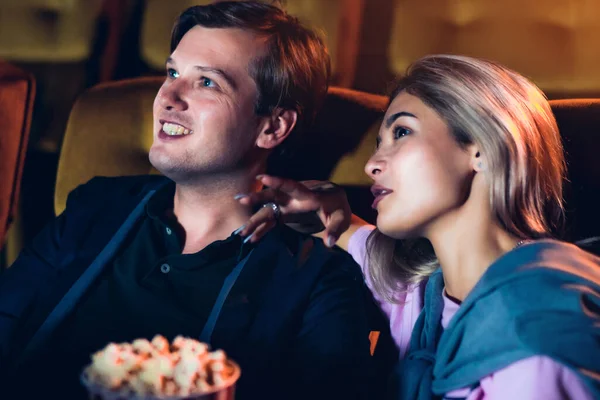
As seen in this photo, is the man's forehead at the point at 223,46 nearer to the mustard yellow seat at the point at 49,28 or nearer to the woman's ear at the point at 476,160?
the woman's ear at the point at 476,160

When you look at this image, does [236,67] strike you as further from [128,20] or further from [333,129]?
[128,20]

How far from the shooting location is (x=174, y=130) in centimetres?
134

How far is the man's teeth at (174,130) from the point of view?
1.33m

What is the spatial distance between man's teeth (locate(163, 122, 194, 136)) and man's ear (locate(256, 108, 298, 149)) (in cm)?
15

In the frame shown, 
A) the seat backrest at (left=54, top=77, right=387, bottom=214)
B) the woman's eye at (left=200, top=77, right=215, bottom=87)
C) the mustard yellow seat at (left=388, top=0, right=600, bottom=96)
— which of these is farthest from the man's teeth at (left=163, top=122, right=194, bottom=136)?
the mustard yellow seat at (left=388, top=0, right=600, bottom=96)

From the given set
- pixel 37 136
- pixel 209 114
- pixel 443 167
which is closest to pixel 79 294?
pixel 209 114

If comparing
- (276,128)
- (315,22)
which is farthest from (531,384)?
(315,22)

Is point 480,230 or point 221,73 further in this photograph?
point 221,73

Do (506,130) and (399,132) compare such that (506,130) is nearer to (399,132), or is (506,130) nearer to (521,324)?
(399,132)

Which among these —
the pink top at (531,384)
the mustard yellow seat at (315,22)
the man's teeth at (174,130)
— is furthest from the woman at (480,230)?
the mustard yellow seat at (315,22)

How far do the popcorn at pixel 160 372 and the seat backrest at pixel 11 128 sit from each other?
0.93 metres

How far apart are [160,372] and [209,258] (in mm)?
524

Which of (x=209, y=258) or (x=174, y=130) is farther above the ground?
(x=174, y=130)

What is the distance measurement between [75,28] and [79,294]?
1.27 m
